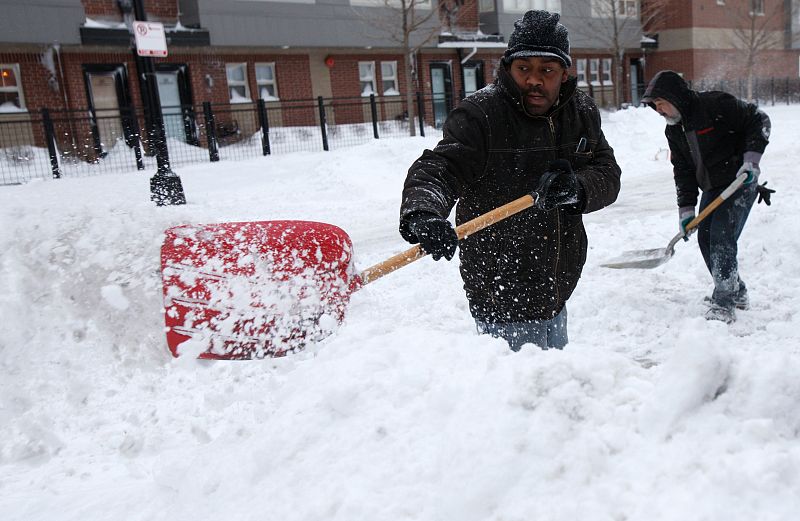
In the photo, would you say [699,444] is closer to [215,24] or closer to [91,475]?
[91,475]

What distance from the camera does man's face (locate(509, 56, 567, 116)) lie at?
2422 mm

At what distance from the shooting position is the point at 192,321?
10.5 feet

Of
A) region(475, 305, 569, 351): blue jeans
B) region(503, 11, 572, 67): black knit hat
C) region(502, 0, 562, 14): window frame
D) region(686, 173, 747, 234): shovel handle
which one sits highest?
region(502, 0, 562, 14): window frame

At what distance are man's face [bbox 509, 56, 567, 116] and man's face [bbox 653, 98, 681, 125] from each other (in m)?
2.06

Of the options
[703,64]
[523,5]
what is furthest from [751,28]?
[523,5]

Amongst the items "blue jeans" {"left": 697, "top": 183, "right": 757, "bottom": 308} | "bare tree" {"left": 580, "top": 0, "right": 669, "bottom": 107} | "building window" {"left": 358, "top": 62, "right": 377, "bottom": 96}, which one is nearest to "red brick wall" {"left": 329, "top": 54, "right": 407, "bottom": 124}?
"building window" {"left": 358, "top": 62, "right": 377, "bottom": 96}

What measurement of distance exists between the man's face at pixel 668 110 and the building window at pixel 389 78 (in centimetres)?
1774

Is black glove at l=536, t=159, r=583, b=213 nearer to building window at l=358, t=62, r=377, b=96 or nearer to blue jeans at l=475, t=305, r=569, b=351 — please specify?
blue jeans at l=475, t=305, r=569, b=351

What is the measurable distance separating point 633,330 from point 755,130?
1.55 m

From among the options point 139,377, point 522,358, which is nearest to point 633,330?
point 522,358

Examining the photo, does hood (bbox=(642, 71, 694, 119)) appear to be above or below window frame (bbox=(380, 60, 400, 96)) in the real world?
below

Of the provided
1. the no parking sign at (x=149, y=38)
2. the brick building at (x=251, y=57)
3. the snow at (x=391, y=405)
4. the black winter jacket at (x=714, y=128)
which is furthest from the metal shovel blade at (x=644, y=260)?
the brick building at (x=251, y=57)

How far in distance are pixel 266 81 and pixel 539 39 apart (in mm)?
17745

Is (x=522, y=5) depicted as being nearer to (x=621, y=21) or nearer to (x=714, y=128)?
(x=621, y=21)
